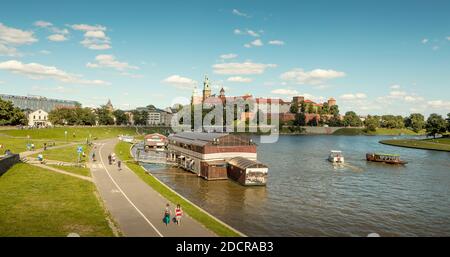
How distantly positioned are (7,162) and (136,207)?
28.5 meters

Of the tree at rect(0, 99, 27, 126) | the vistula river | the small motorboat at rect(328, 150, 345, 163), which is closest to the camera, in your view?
the vistula river

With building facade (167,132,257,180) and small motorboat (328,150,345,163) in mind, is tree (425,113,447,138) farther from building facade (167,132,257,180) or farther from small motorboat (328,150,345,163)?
building facade (167,132,257,180)

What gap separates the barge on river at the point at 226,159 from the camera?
191 feet

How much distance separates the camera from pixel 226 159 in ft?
218

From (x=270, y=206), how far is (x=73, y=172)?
1247 inches

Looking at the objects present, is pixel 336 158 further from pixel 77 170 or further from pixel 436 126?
pixel 436 126

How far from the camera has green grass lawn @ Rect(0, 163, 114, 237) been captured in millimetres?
29562

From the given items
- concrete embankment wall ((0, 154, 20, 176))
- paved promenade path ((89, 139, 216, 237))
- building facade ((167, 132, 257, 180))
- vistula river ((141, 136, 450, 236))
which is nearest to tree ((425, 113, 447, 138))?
vistula river ((141, 136, 450, 236))

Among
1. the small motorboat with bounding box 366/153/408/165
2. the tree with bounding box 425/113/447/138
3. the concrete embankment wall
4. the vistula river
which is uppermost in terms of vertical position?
the tree with bounding box 425/113/447/138

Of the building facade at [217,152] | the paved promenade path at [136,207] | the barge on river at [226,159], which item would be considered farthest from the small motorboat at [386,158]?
the paved promenade path at [136,207]

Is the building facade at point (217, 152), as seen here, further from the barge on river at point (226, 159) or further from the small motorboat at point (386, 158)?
the small motorboat at point (386, 158)

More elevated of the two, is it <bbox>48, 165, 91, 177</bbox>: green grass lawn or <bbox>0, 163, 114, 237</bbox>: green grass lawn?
<bbox>48, 165, 91, 177</bbox>: green grass lawn

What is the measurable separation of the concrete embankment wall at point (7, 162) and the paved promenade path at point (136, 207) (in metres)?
12.1

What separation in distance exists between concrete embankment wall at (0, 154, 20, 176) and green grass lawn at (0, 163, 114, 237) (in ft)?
2.77
